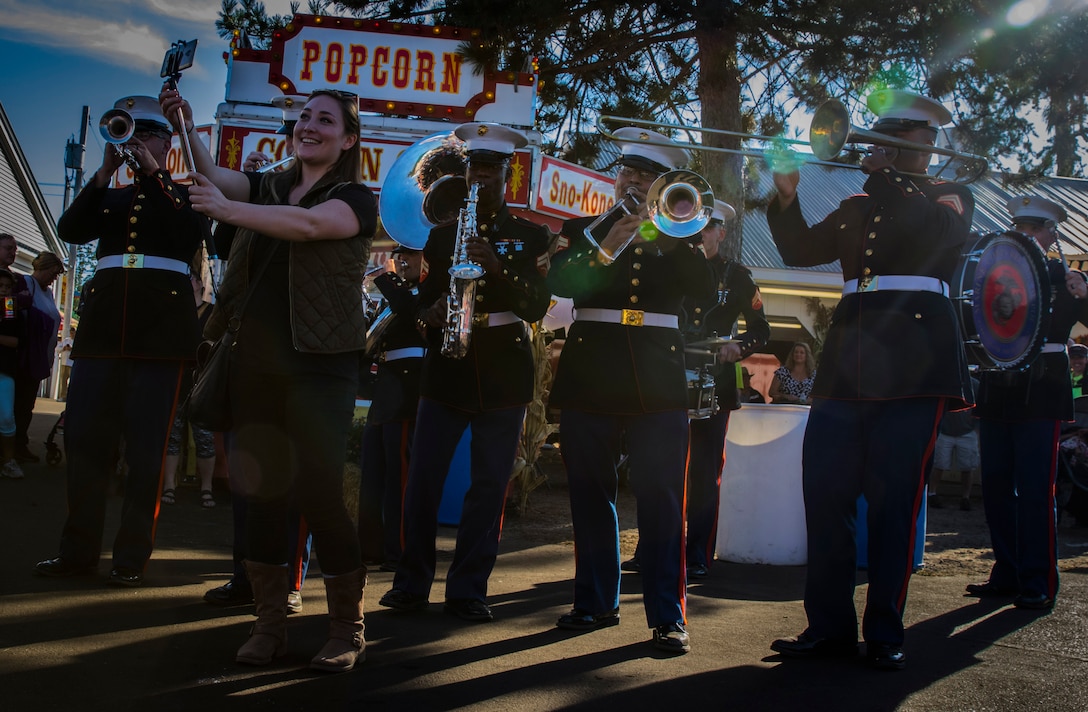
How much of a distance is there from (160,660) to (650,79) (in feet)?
31.3

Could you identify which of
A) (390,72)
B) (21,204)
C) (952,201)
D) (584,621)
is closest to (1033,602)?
(952,201)

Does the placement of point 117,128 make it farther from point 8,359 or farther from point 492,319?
point 8,359

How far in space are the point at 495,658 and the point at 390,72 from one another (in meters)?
9.16

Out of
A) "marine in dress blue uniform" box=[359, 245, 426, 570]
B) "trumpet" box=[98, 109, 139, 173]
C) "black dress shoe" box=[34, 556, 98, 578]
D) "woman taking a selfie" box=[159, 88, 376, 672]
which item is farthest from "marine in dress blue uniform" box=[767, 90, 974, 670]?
"black dress shoe" box=[34, 556, 98, 578]

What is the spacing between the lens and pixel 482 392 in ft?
16.9

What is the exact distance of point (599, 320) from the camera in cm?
491

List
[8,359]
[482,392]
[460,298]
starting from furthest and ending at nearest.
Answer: [8,359]
[482,392]
[460,298]

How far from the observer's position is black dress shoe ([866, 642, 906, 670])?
427 cm

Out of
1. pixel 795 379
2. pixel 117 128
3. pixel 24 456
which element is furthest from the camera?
pixel 795 379

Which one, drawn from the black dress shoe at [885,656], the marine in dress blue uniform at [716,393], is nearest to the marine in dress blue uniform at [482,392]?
the black dress shoe at [885,656]

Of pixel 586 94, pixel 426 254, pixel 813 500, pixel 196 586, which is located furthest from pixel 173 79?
pixel 586 94

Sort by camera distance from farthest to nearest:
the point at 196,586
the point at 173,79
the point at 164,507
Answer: the point at 164,507 < the point at 196,586 < the point at 173,79

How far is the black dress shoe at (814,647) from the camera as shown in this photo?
4.41 metres

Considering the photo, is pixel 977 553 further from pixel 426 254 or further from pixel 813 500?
pixel 426 254
